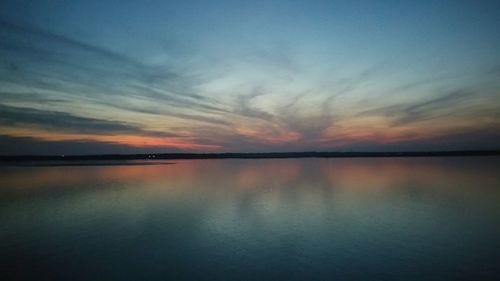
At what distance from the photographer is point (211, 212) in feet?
63.3

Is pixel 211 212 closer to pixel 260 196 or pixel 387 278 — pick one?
pixel 260 196

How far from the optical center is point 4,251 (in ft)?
39.8

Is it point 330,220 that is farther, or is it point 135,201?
point 135,201

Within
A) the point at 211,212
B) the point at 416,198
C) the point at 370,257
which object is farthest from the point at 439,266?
the point at 416,198

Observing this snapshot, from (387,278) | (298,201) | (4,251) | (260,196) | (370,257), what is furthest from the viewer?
(260,196)

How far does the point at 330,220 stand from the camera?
16.9 meters

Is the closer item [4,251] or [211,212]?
[4,251]

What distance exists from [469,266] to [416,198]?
14.6 metres

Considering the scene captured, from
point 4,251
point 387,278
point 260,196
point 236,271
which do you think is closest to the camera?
point 387,278

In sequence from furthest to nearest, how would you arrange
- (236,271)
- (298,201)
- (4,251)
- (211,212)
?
(298,201), (211,212), (4,251), (236,271)

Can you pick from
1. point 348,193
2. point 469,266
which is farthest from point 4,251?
point 348,193

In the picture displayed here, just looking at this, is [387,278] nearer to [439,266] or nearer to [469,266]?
[439,266]

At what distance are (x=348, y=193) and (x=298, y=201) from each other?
21.1 feet

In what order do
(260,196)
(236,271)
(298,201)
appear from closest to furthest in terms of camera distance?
(236,271)
(298,201)
(260,196)
